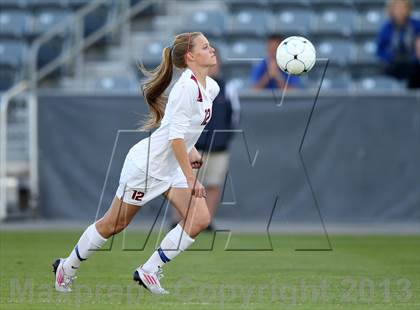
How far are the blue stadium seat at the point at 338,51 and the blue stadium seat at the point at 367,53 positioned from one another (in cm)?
11

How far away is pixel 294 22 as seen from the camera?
59.6 feet

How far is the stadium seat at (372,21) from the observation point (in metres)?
17.9

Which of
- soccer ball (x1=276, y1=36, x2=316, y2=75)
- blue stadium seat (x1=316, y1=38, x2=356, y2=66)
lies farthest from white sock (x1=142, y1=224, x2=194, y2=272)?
blue stadium seat (x1=316, y1=38, x2=356, y2=66)

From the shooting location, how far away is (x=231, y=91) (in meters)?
13.3

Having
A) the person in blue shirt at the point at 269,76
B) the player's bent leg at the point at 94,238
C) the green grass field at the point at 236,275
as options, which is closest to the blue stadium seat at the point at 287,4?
the person in blue shirt at the point at 269,76

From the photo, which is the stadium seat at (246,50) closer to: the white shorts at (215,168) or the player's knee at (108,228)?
the white shorts at (215,168)

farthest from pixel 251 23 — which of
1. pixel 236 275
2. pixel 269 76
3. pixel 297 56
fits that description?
pixel 297 56

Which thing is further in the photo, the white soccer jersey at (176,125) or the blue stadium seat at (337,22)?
the blue stadium seat at (337,22)

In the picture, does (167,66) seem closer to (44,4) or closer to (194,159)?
(194,159)

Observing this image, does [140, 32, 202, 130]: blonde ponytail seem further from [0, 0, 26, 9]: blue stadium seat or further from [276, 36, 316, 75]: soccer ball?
[0, 0, 26, 9]: blue stadium seat

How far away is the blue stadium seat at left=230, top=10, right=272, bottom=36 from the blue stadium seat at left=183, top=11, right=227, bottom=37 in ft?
0.71

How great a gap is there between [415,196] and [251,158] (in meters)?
2.40

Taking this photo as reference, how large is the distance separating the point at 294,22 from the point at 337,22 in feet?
2.52

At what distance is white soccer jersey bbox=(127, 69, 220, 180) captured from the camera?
7.45 metres
